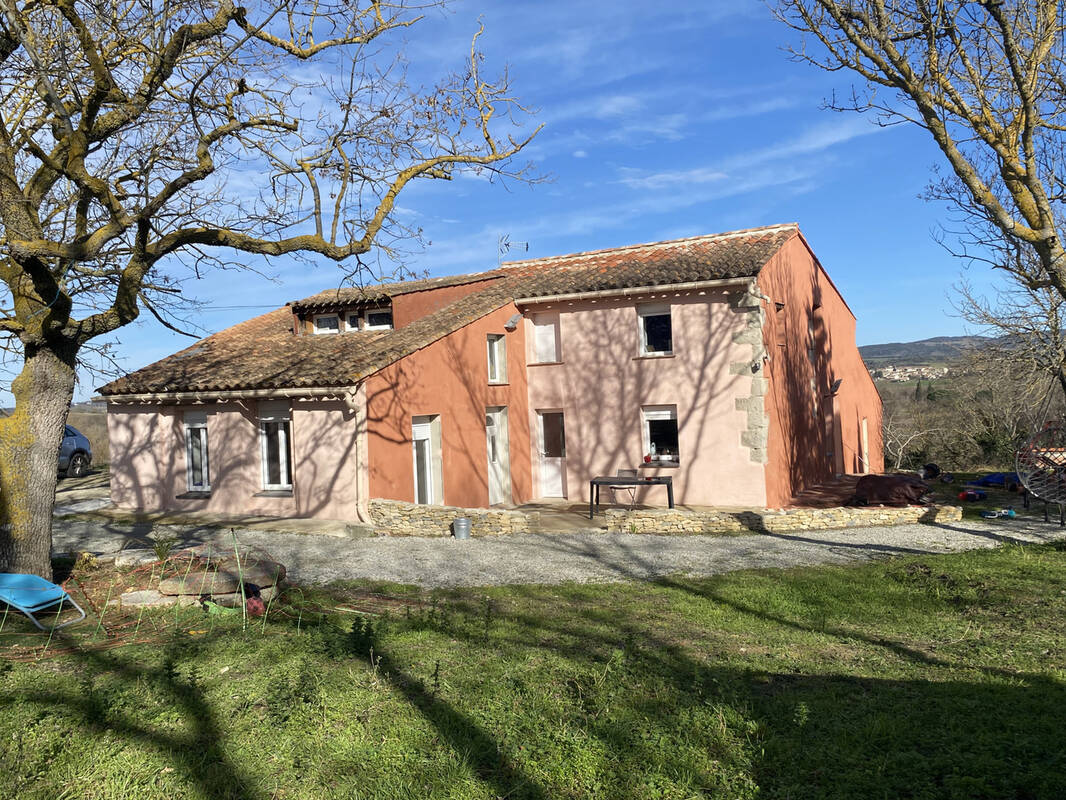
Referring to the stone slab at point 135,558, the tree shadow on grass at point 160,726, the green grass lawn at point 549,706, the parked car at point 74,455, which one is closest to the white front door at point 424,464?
the stone slab at point 135,558

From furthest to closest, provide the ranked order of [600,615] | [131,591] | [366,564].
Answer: [366,564], [131,591], [600,615]

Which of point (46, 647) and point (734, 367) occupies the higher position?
point (734, 367)

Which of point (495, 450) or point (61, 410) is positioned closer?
point (61, 410)

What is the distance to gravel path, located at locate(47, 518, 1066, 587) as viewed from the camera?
34.3ft

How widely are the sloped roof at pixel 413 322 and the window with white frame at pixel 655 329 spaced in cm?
80

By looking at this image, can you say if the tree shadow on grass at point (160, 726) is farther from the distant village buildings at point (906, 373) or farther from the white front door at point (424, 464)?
the distant village buildings at point (906, 373)

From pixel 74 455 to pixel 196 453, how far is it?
32.4 ft

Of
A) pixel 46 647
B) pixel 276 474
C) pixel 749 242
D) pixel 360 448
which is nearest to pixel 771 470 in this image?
pixel 749 242

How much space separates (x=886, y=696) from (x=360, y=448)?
10748 millimetres

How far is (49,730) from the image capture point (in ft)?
15.5

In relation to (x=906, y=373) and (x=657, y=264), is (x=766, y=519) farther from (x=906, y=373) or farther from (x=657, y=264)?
(x=906, y=373)

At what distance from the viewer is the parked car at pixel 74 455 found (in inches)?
924

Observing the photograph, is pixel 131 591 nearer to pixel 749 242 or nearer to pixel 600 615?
pixel 600 615

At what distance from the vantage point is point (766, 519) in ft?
46.1
